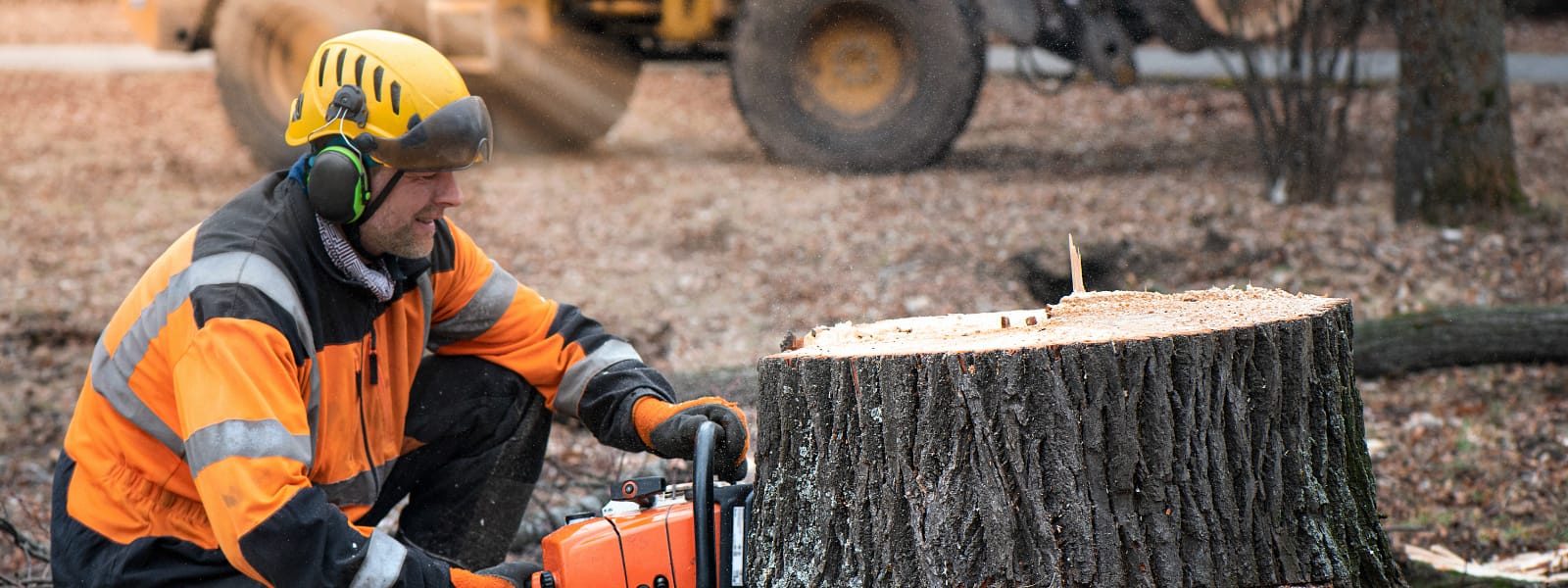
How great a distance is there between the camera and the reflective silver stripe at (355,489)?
277 cm

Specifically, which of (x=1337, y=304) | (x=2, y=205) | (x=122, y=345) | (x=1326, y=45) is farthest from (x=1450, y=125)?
(x=2, y=205)

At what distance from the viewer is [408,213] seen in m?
2.66

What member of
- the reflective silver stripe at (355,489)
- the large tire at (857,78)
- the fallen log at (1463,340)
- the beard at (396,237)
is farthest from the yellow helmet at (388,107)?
the large tire at (857,78)

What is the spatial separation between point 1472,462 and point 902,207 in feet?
12.1

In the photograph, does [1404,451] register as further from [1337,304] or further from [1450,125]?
[1450,125]

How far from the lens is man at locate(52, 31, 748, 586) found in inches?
91.1

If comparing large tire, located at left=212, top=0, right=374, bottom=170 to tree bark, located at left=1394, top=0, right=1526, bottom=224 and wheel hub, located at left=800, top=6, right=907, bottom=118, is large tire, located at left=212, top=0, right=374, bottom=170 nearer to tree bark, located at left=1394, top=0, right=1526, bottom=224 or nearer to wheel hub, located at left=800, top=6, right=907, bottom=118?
wheel hub, located at left=800, top=6, right=907, bottom=118

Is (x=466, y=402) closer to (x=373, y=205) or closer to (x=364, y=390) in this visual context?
(x=364, y=390)

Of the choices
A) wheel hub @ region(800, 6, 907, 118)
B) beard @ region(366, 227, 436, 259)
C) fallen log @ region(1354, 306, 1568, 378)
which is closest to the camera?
beard @ region(366, 227, 436, 259)

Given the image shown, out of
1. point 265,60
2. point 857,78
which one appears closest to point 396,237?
point 857,78

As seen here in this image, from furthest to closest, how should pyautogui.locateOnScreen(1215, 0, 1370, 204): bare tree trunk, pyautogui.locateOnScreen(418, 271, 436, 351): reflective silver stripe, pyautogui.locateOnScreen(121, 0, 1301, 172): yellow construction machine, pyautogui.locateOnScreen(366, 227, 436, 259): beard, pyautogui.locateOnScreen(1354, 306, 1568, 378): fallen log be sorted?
pyautogui.locateOnScreen(121, 0, 1301, 172): yellow construction machine < pyautogui.locateOnScreen(1215, 0, 1370, 204): bare tree trunk < pyautogui.locateOnScreen(1354, 306, 1568, 378): fallen log < pyautogui.locateOnScreen(418, 271, 436, 351): reflective silver stripe < pyautogui.locateOnScreen(366, 227, 436, 259): beard

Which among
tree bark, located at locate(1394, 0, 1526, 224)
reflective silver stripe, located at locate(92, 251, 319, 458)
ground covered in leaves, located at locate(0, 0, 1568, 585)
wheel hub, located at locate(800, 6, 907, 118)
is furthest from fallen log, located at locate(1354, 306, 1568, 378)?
wheel hub, located at locate(800, 6, 907, 118)

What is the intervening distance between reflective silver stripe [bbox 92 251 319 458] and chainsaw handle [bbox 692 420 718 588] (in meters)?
0.79

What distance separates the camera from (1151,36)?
318 inches
